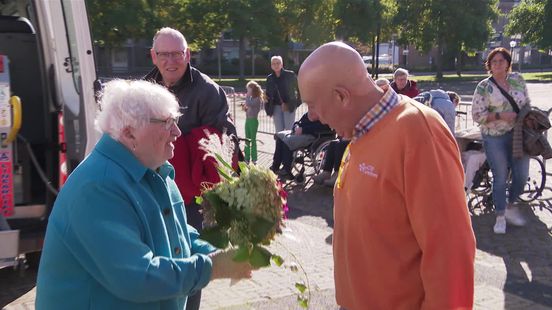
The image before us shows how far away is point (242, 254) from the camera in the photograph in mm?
2424

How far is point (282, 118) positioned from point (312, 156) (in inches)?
82.2

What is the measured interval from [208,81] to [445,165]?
2239 millimetres

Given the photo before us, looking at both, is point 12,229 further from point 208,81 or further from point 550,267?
point 550,267

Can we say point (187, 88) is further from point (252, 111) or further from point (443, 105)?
point (252, 111)

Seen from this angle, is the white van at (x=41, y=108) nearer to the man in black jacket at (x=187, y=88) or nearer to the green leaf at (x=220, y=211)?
the man in black jacket at (x=187, y=88)

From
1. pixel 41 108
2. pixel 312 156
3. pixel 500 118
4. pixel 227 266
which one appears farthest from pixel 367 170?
pixel 312 156

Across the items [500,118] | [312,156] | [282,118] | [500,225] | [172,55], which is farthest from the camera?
[282,118]

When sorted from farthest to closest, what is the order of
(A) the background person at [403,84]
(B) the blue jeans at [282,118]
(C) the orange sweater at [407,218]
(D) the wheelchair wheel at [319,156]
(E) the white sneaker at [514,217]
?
(B) the blue jeans at [282,118]
(D) the wheelchair wheel at [319,156]
(A) the background person at [403,84]
(E) the white sneaker at [514,217]
(C) the orange sweater at [407,218]

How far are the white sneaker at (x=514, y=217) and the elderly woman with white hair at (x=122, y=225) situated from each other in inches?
218

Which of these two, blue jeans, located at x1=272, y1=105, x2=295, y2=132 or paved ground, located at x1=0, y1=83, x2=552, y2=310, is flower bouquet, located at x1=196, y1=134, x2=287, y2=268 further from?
blue jeans, located at x1=272, y1=105, x2=295, y2=132

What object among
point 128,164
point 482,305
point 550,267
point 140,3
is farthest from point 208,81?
point 140,3

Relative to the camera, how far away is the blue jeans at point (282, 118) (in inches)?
437

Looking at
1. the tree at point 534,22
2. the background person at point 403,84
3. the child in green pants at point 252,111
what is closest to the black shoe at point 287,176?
the child in green pants at point 252,111

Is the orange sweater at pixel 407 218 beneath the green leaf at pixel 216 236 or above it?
above
